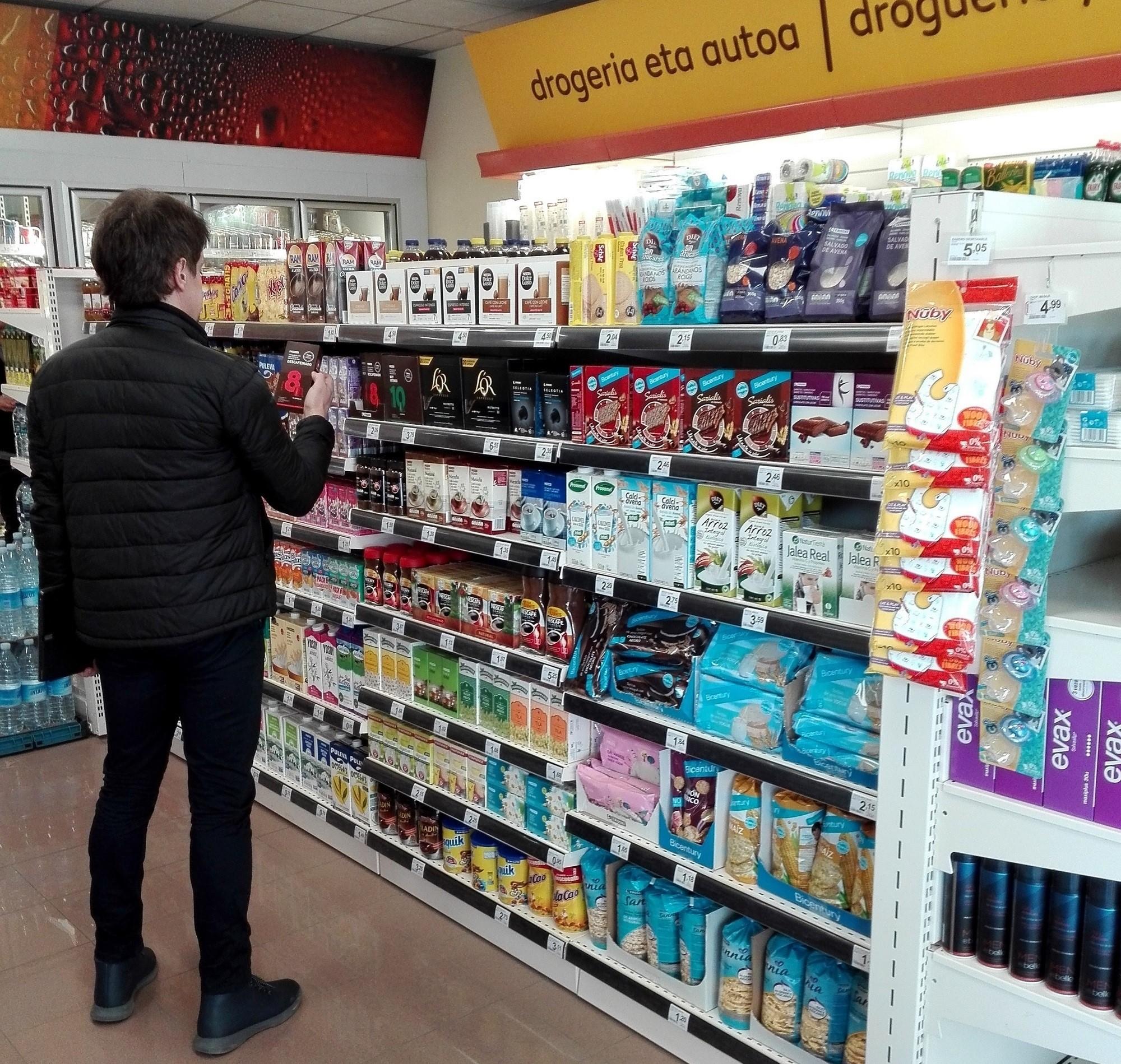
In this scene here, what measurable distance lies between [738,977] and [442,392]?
6.19 feet

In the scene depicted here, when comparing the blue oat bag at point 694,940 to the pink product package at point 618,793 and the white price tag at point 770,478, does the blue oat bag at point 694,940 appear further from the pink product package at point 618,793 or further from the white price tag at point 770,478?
the white price tag at point 770,478

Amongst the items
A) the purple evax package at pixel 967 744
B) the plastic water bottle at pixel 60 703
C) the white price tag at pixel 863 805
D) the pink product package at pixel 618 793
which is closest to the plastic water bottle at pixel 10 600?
the plastic water bottle at pixel 60 703

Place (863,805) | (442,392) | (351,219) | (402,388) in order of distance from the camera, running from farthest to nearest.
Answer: (351,219) → (402,388) → (442,392) → (863,805)

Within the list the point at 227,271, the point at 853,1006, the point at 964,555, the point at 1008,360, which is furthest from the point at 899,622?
the point at 227,271

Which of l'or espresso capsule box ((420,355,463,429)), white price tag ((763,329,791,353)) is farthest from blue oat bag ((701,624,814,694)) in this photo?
l'or espresso capsule box ((420,355,463,429))

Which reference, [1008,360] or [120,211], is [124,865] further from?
[1008,360]

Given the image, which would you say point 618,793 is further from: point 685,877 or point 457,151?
point 457,151

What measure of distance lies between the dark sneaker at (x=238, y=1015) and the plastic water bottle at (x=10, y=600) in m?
2.74

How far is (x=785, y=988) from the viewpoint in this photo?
8.62ft

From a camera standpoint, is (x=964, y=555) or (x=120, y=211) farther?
(x=120, y=211)

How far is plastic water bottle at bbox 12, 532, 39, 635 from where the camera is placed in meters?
5.20

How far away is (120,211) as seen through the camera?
8.41 feet

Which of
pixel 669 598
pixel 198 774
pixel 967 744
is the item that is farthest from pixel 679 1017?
pixel 198 774

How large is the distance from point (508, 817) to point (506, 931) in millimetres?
357
